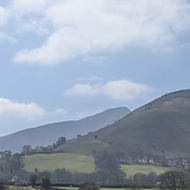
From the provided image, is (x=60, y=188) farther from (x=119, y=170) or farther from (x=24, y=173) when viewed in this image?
(x=119, y=170)

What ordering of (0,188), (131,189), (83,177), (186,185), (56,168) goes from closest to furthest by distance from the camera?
(0,188) < (186,185) < (131,189) < (83,177) < (56,168)

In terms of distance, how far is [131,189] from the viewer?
333ft

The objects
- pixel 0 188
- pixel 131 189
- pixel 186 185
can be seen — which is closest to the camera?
pixel 0 188

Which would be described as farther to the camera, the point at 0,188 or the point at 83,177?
the point at 83,177

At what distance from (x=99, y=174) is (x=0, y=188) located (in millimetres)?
Answer: 111528

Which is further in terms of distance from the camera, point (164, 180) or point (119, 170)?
point (119, 170)

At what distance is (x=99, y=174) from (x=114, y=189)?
277ft

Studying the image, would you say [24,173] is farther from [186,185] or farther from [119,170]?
[186,185]

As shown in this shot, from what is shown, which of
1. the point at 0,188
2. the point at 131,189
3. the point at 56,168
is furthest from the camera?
the point at 56,168

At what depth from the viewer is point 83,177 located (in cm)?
18225

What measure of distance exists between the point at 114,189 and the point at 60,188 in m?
11.3

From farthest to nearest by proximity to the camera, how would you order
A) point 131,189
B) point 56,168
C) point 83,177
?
point 56,168
point 83,177
point 131,189

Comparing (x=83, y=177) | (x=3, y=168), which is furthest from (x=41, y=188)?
(x=3, y=168)

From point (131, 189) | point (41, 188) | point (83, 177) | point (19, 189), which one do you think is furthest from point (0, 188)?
point (83, 177)
